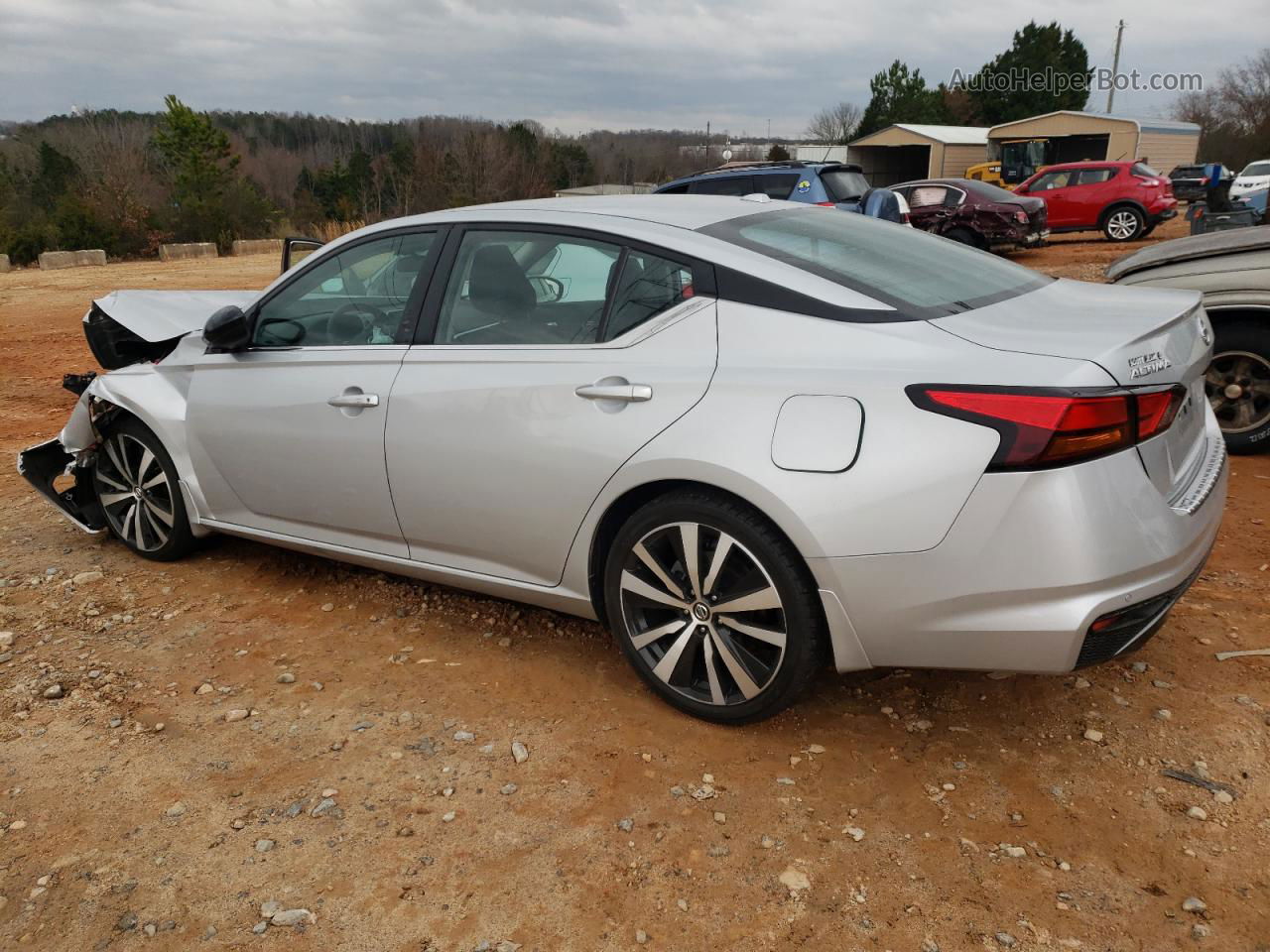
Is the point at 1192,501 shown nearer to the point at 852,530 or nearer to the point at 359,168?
the point at 852,530

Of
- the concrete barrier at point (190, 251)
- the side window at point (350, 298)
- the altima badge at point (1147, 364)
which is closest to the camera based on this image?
the altima badge at point (1147, 364)

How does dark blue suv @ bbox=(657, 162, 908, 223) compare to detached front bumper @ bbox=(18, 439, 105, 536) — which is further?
dark blue suv @ bbox=(657, 162, 908, 223)

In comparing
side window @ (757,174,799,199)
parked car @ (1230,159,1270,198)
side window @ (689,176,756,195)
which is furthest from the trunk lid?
parked car @ (1230,159,1270,198)

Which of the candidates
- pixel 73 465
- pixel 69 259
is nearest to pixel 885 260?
pixel 73 465

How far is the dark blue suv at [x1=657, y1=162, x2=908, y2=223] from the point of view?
12297mm

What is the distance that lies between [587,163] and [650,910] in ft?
214

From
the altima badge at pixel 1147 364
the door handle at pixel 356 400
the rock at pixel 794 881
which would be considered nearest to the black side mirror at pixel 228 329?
the door handle at pixel 356 400

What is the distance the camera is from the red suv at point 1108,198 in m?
18.6

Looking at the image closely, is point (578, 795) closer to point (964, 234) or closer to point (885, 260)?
point (885, 260)

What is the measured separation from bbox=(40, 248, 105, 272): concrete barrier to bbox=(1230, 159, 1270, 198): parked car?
29.2 meters

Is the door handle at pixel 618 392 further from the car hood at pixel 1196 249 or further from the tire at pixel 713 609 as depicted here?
the car hood at pixel 1196 249

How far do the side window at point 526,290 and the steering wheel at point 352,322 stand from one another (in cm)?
37

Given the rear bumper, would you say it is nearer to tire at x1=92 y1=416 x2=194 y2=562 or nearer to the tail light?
the tail light

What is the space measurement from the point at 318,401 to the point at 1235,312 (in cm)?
470
